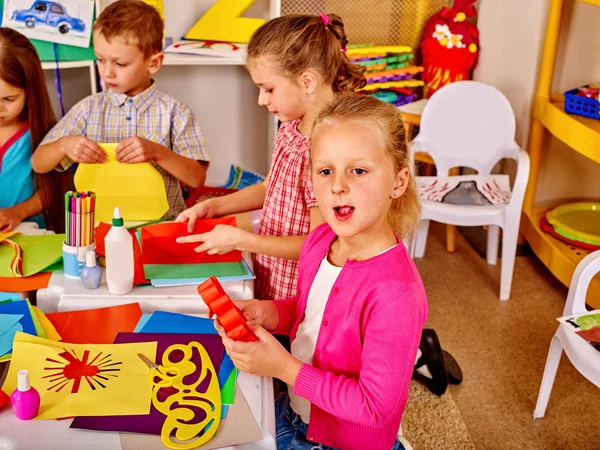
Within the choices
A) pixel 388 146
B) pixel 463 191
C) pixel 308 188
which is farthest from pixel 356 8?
pixel 388 146

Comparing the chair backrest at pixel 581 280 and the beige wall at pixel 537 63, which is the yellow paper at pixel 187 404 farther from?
the beige wall at pixel 537 63

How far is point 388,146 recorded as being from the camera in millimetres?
1105

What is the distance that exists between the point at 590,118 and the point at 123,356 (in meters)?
2.12

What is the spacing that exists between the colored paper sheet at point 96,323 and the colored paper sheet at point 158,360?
34mm

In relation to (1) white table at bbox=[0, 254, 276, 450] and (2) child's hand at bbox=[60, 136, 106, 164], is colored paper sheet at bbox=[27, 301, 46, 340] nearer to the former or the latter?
(1) white table at bbox=[0, 254, 276, 450]

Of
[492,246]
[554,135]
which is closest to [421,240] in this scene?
[492,246]

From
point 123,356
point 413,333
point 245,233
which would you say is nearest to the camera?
point 413,333

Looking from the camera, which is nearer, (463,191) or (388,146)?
(388,146)

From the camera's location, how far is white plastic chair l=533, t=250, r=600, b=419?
1699 millimetres

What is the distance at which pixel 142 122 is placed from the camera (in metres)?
2.02

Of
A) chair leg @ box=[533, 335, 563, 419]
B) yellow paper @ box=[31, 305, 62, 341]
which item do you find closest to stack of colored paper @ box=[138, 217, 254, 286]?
yellow paper @ box=[31, 305, 62, 341]

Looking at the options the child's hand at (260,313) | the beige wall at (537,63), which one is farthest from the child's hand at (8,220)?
the beige wall at (537,63)

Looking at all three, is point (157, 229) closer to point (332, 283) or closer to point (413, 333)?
point (332, 283)

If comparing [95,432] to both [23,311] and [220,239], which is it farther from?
[220,239]
